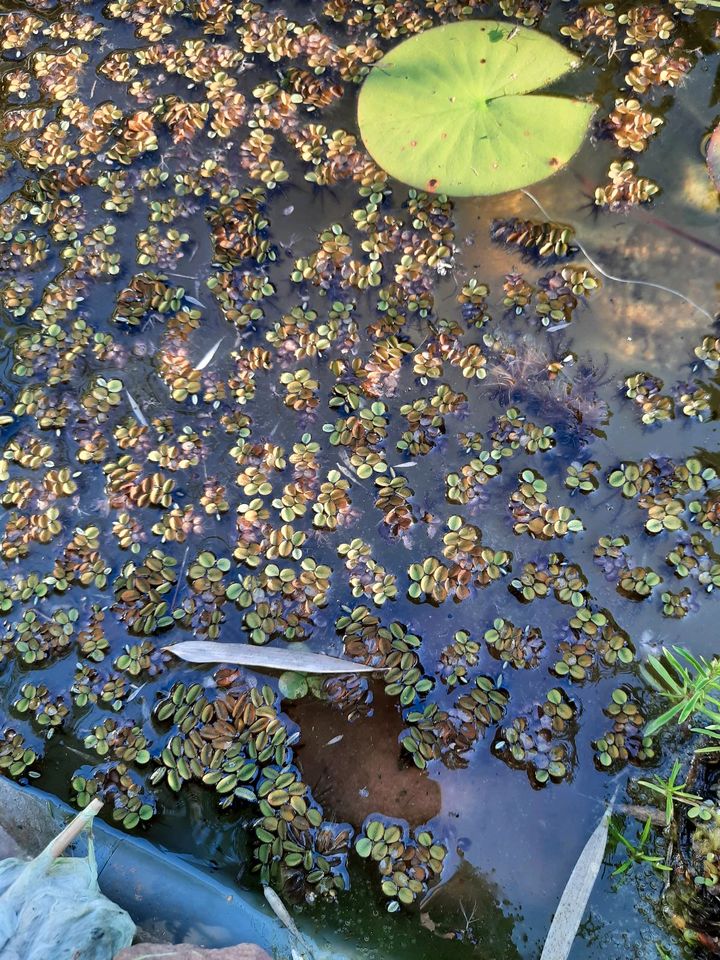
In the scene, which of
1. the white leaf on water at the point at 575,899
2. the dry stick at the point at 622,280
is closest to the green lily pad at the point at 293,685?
the white leaf on water at the point at 575,899

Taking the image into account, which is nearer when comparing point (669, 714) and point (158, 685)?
point (669, 714)

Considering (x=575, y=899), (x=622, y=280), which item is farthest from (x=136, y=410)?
(x=575, y=899)

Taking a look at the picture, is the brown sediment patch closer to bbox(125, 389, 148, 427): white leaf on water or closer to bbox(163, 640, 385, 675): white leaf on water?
bbox(163, 640, 385, 675): white leaf on water

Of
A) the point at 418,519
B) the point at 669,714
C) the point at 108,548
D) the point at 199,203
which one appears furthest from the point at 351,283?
the point at 669,714

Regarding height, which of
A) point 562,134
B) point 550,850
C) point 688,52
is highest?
point 688,52

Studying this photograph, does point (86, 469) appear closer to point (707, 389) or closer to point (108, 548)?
point (108, 548)
